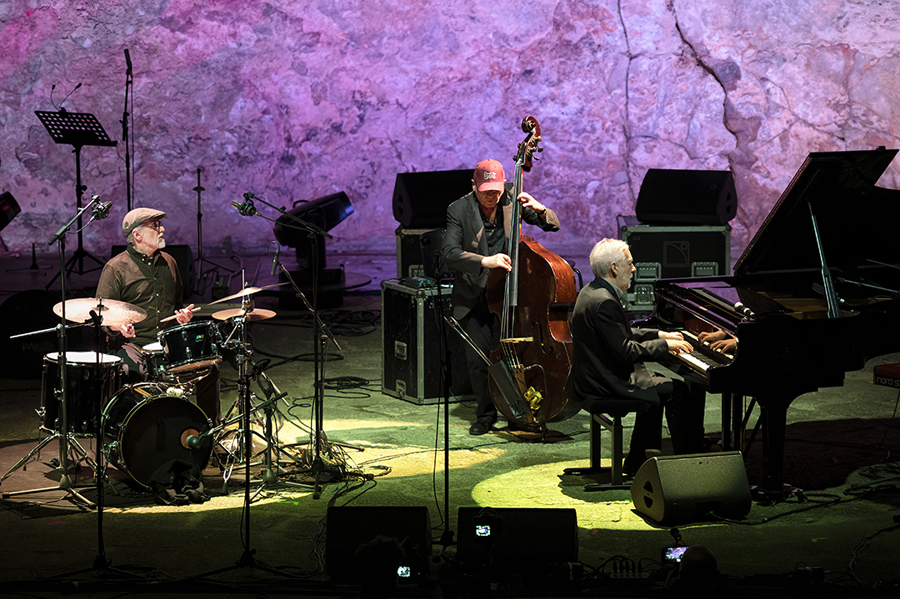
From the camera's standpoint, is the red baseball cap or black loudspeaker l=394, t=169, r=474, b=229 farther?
black loudspeaker l=394, t=169, r=474, b=229

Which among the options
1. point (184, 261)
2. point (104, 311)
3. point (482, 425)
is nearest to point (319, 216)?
point (184, 261)

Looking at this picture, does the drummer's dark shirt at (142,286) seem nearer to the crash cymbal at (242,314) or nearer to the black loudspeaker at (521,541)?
the crash cymbal at (242,314)

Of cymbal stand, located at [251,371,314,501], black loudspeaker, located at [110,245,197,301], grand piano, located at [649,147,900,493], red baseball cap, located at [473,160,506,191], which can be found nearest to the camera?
grand piano, located at [649,147,900,493]

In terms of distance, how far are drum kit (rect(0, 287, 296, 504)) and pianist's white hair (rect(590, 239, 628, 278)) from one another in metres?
1.80

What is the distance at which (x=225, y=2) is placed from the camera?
1265cm

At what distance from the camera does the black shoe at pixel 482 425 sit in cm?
636

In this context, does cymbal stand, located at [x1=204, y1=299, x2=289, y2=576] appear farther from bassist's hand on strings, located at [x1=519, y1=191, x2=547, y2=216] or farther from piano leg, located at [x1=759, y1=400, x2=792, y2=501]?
piano leg, located at [x1=759, y1=400, x2=792, y2=501]

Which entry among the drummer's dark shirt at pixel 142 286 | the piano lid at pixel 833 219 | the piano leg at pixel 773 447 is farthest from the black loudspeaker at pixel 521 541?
the drummer's dark shirt at pixel 142 286

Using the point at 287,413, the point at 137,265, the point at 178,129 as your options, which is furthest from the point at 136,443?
the point at 178,129

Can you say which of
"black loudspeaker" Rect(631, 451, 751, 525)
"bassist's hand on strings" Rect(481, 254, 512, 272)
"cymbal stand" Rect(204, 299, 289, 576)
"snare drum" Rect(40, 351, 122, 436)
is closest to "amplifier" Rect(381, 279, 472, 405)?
"bassist's hand on strings" Rect(481, 254, 512, 272)

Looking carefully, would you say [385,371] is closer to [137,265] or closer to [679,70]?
[137,265]

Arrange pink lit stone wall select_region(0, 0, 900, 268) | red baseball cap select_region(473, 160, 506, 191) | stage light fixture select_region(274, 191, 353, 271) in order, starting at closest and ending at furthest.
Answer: red baseball cap select_region(473, 160, 506, 191)
stage light fixture select_region(274, 191, 353, 271)
pink lit stone wall select_region(0, 0, 900, 268)

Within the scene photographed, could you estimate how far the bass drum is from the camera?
5113 mm

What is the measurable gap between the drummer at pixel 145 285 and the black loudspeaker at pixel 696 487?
2656 millimetres
